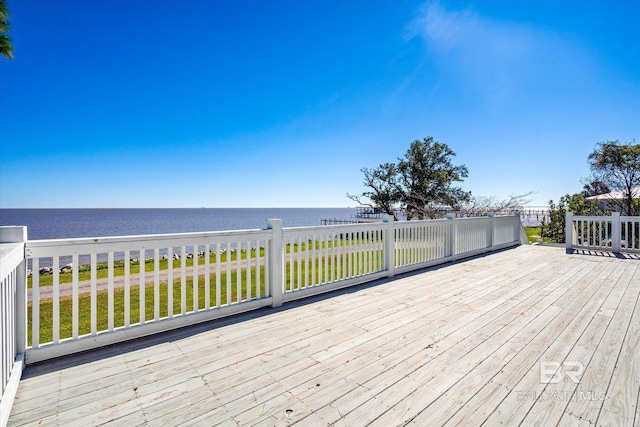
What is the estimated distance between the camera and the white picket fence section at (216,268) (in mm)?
2023

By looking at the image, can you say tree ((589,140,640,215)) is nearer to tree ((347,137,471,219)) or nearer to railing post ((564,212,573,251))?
railing post ((564,212,573,251))

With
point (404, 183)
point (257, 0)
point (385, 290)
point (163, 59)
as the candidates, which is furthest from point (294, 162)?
point (385, 290)

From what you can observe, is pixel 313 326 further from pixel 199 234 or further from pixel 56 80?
pixel 56 80

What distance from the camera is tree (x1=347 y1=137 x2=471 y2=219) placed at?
690 inches

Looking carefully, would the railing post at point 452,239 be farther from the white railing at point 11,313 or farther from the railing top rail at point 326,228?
the white railing at point 11,313

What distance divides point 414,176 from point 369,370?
1731 cm

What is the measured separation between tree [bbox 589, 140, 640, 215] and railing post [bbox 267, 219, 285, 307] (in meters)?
11.2

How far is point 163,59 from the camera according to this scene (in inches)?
304

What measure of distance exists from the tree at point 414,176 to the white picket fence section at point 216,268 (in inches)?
418

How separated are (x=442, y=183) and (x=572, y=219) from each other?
430 inches

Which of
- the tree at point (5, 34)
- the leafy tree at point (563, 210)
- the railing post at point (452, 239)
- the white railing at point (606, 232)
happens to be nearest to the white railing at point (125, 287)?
the tree at point (5, 34)

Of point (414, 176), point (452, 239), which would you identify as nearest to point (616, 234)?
point (452, 239)

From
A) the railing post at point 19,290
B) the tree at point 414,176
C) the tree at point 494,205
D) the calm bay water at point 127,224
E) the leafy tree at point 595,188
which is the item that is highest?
the tree at point 414,176

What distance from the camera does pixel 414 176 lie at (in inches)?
703
